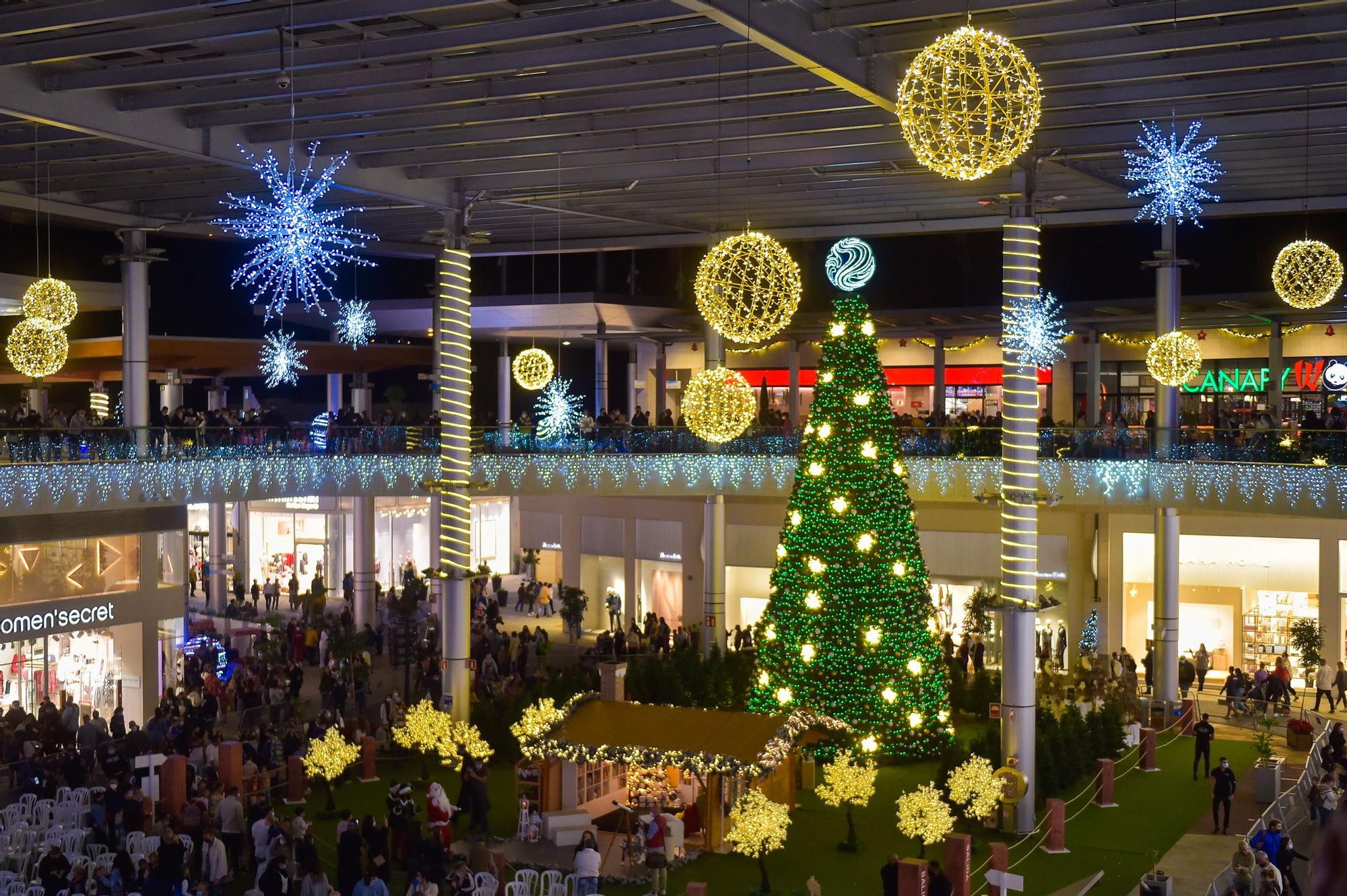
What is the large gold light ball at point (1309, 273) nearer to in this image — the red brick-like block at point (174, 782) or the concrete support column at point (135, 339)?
the red brick-like block at point (174, 782)

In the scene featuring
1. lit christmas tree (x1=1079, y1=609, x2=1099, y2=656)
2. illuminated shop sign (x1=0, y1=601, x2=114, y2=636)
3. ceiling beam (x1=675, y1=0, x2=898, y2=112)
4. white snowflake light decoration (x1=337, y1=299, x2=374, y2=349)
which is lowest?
lit christmas tree (x1=1079, y1=609, x2=1099, y2=656)

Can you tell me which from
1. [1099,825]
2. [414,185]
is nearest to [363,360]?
[414,185]

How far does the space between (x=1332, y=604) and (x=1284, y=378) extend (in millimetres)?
9383

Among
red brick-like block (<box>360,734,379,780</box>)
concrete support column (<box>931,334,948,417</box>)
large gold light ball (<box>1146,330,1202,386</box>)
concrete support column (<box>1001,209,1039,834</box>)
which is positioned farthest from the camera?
concrete support column (<box>931,334,948,417</box>)

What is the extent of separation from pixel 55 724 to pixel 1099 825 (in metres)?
14.0

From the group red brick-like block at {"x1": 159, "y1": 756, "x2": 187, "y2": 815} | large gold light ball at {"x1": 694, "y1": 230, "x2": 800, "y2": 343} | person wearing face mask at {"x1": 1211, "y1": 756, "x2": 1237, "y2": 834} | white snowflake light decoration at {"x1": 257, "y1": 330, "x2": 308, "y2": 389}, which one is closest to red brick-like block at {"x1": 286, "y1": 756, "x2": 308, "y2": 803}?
red brick-like block at {"x1": 159, "y1": 756, "x2": 187, "y2": 815}

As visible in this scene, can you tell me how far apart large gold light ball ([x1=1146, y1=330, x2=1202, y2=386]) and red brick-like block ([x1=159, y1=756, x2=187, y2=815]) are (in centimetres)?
1344

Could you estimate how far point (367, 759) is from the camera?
20.2m

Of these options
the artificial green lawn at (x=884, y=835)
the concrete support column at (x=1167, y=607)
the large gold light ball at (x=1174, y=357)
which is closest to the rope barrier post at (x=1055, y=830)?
the artificial green lawn at (x=884, y=835)

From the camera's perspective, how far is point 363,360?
37625 mm

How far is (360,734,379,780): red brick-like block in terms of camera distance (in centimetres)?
2019

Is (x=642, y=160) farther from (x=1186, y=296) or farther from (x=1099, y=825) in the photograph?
(x=1186, y=296)

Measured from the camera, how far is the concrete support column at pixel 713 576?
29219mm

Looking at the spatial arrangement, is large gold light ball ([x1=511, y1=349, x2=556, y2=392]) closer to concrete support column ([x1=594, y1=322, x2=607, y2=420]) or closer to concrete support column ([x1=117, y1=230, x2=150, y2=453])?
concrete support column ([x1=117, y1=230, x2=150, y2=453])
